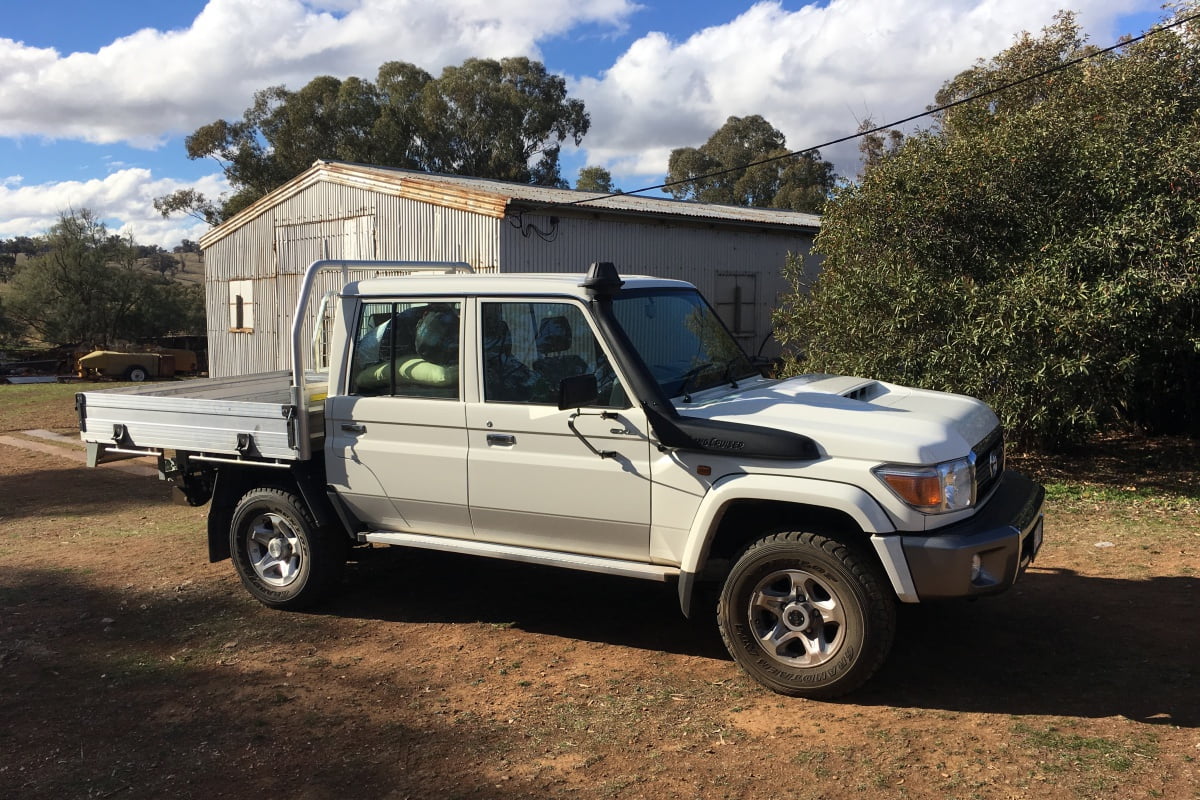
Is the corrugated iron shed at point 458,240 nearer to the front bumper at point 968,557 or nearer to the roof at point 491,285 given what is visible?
the roof at point 491,285

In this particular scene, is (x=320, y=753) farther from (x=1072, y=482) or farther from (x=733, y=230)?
A: (x=733, y=230)

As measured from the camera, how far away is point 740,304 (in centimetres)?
1778

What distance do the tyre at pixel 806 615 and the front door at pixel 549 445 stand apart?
0.58 meters

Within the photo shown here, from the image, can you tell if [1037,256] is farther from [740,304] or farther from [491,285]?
[740,304]

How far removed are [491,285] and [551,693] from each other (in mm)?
2126

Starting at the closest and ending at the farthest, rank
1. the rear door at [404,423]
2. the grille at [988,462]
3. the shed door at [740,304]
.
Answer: the grille at [988,462] → the rear door at [404,423] → the shed door at [740,304]

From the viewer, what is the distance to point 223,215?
41094 mm

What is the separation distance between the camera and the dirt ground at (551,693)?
3.72 metres

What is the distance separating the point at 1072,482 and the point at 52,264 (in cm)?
3692

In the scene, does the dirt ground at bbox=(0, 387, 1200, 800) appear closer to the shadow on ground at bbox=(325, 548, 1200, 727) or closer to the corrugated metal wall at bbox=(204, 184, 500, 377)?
the shadow on ground at bbox=(325, 548, 1200, 727)

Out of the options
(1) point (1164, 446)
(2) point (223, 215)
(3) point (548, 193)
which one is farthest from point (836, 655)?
→ (2) point (223, 215)

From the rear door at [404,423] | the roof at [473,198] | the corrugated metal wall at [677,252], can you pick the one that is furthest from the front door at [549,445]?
the corrugated metal wall at [677,252]

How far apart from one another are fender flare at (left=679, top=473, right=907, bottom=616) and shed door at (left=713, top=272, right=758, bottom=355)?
42.7ft

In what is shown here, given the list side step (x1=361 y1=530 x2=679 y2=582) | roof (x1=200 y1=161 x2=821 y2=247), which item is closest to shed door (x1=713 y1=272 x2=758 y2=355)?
roof (x1=200 y1=161 x2=821 y2=247)
